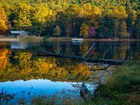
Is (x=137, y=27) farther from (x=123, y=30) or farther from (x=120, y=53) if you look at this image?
(x=120, y=53)

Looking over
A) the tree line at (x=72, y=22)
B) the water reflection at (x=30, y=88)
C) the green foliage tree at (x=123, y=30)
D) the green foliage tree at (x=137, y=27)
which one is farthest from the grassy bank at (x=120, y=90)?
the green foliage tree at (x=137, y=27)

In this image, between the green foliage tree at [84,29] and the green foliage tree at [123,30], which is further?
Answer: the green foliage tree at [123,30]

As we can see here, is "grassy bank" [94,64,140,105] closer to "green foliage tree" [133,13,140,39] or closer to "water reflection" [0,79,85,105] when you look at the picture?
"water reflection" [0,79,85,105]

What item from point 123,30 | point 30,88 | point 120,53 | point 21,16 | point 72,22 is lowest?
point 120,53

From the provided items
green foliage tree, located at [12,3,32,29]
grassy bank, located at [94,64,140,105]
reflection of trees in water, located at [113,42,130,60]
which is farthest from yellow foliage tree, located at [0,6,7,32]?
grassy bank, located at [94,64,140,105]

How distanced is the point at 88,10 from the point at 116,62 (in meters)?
44.5

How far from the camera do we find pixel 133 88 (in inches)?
293

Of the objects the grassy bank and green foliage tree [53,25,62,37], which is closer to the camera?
the grassy bank

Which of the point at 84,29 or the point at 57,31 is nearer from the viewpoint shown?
the point at 57,31

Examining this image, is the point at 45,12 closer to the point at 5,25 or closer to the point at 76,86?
the point at 5,25

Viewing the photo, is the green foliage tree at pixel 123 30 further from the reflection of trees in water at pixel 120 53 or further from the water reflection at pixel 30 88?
the water reflection at pixel 30 88

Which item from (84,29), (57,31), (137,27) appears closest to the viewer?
(57,31)

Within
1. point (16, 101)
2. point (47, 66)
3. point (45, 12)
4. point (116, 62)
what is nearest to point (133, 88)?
point (16, 101)

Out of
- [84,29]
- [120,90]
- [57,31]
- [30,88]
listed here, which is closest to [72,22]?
[84,29]
